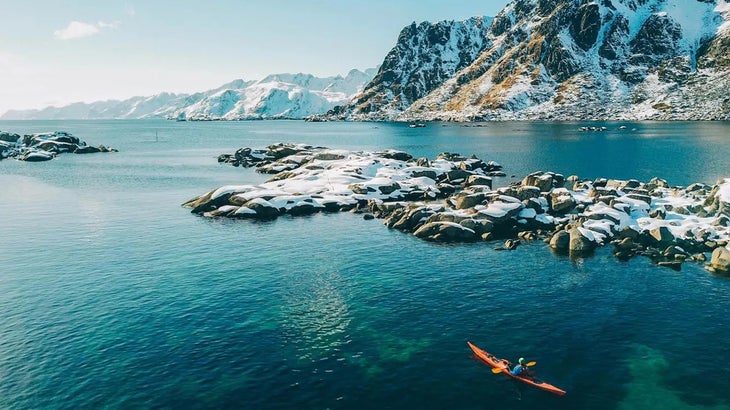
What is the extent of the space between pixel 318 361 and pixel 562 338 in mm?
20279

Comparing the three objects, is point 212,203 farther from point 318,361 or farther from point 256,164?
point 256,164

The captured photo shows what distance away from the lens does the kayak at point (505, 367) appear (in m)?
33.5

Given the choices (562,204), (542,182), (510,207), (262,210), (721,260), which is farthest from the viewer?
(542,182)

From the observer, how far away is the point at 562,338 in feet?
135

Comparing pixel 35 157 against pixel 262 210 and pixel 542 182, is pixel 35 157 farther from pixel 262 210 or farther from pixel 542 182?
pixel 542 182

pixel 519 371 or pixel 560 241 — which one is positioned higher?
pixel 560 241

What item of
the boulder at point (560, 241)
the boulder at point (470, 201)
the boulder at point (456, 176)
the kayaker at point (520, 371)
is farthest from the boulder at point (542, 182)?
the kayaker at point (520, 371)

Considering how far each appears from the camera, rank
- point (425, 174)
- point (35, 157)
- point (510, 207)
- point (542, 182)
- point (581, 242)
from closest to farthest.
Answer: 1. point (581, 242)
2. point (510, 207)
3. point (542, 182)
4. point (425, 174)
5. point (35, 157)

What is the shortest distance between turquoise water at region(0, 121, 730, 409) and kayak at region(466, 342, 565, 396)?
21.5 inches

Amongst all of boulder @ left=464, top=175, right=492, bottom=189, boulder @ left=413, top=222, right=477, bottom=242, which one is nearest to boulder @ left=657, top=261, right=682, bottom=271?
boulder @ left=413, top=222, right=477, bottom=242

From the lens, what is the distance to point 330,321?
44.8 m

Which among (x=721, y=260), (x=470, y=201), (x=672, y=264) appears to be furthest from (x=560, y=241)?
(x=470, y=201)

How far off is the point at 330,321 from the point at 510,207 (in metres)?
43.4

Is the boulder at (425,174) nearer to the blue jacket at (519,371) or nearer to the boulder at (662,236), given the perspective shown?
the boulder at (662,236)
